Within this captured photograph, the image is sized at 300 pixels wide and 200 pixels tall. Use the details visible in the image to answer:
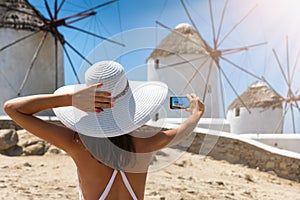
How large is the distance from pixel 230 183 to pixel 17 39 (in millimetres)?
10670

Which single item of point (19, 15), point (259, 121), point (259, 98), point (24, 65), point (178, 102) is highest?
point (19, 15)

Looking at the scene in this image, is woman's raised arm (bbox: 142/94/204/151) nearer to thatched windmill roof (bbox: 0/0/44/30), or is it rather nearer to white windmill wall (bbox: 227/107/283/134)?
thatched windmill roof (bbox: 0/0/44/30)

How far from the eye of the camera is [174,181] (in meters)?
5.70

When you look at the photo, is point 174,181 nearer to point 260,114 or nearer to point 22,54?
point 22,54

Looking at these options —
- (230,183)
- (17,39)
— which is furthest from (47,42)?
(230,183)

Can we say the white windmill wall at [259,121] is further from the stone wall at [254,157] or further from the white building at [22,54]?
the stone wall at [254,157]

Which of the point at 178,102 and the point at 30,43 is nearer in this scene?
the point at 178,102

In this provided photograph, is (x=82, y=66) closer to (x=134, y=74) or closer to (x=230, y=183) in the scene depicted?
(x=134, y=74)

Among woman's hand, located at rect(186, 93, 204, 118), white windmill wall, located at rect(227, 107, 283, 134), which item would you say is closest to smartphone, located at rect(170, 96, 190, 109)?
woman's hand, located at rect(186, 93, 204, 118)

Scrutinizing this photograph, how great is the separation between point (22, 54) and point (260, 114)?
11969 mm

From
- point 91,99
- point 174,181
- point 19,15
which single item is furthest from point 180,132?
point 19,15

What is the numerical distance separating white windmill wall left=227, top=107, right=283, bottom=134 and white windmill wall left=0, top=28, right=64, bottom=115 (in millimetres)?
9609

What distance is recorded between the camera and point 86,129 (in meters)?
1.41

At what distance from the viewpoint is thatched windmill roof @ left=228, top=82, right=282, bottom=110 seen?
18.0m
